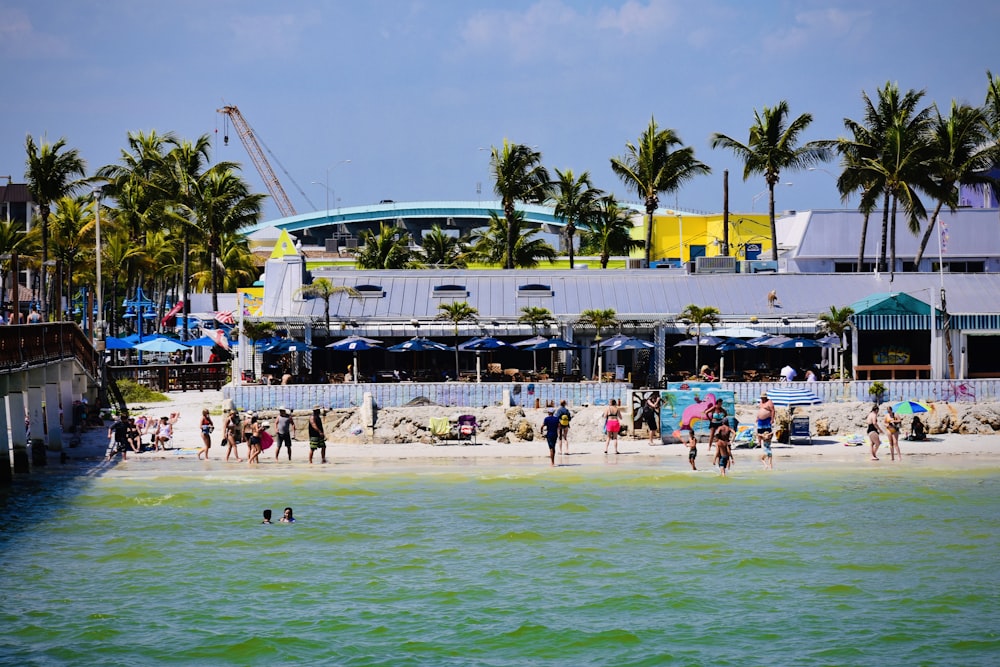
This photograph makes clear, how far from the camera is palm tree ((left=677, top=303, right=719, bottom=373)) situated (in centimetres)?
4356

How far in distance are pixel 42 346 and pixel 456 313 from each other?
49.6 ft

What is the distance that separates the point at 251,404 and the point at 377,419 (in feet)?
13.4

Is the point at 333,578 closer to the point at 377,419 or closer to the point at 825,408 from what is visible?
the point at 377,419

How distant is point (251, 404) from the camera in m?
37.5

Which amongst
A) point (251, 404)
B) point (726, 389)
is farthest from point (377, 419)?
point (726, 389)

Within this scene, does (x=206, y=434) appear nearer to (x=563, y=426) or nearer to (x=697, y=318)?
(x=563, y=426)

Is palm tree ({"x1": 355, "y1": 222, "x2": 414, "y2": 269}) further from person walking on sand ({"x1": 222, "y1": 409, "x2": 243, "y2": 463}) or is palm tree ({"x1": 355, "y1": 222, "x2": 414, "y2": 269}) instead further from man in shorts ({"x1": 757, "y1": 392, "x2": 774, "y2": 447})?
man in shorts ({"x1": 757, "y1": 392, "x2": 774, "y2": 447})

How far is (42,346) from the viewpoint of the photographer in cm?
3353

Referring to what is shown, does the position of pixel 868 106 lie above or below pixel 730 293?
above

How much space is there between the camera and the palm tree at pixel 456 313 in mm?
43562

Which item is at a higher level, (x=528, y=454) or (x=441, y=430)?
(x=441, y=430)

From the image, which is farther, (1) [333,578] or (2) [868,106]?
(2) [868,106]

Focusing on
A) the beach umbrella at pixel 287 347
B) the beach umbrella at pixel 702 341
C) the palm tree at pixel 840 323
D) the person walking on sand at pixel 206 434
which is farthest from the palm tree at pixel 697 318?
the person walking on sand at pixel 206 434

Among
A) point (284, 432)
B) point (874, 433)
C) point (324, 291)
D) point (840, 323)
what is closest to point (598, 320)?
point (840, 323)
